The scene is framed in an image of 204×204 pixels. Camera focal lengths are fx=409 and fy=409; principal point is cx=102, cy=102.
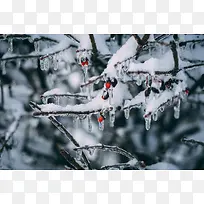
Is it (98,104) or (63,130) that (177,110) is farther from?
(63,130)

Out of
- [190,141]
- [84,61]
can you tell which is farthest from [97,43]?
[190,141]

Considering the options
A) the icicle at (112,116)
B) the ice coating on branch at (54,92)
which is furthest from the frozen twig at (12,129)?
the icicle at (112,116)

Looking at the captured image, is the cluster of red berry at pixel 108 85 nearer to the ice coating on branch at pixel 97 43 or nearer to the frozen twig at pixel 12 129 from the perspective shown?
the ice coating on branch at pixel 97 43

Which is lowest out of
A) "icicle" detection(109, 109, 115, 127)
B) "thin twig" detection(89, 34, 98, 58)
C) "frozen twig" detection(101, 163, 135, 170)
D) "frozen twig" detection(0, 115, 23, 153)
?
"frozen twig" detection(101, 163, 135, 170)

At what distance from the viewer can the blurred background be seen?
8.21ft

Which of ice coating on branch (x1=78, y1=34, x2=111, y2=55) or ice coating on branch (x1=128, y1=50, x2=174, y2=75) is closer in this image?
ice coating on branch (x1=128, y1=50, x2=174, y2=75)

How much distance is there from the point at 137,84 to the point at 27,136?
2.55ft

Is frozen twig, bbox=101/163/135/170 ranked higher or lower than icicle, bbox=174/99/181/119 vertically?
lower

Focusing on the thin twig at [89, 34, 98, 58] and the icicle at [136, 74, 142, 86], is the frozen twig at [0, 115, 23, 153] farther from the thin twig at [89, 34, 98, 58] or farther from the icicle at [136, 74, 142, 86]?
the icicle at [136, 74, 142, 86]

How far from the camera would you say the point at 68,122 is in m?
2.56

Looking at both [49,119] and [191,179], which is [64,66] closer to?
[49,119]

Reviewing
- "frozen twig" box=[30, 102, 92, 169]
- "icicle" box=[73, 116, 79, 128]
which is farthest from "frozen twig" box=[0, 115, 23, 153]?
"icicle" box=[73, 116, 79, 128]
